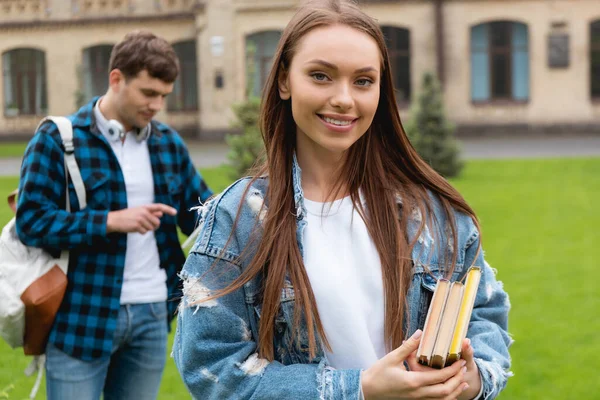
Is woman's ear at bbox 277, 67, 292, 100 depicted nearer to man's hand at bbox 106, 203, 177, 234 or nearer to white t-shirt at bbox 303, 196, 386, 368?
white t-shirt at bbox 303, 196, 386, 368

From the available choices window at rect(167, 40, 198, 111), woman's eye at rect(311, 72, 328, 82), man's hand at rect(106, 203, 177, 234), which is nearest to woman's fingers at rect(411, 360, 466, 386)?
woman's eye at rect(311, 72, 328, 82)

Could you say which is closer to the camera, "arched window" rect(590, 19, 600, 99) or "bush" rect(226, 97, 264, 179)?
"bush" rect(226, 97, 264, 179)

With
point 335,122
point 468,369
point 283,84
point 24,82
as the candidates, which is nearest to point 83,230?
point 283,84

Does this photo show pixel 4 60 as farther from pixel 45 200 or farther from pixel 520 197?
pixel 45 200

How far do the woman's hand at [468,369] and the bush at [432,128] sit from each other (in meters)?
15.8

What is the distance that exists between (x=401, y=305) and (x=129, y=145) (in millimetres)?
1958

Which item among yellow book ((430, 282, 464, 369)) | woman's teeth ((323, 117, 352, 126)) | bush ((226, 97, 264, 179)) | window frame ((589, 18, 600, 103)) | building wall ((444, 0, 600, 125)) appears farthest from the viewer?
window frame ((589, 18, 600, 103))

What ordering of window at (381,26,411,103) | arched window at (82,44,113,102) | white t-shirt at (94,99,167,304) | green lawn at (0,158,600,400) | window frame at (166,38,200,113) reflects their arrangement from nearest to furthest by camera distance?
white t-shirt at (94,99,167,304) < green lawn at (0,158,600,400) < window at (381,26,411,103) < window frame at (166,38,200,113) < arched window at (82,44,113,102)

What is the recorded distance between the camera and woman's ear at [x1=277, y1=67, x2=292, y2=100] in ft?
7.32

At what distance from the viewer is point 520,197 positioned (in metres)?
14.5

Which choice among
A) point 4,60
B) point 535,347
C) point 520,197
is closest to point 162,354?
point 535,347

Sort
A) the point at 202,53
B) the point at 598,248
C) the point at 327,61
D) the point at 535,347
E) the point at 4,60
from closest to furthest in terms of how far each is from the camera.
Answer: the point at 327,61 < the point at 535,347 < the point at 598,248 < the point at 202,53 < the point at 4,60

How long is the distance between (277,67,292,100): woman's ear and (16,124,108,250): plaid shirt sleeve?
1472mm

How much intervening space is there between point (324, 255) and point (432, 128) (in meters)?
16.6
